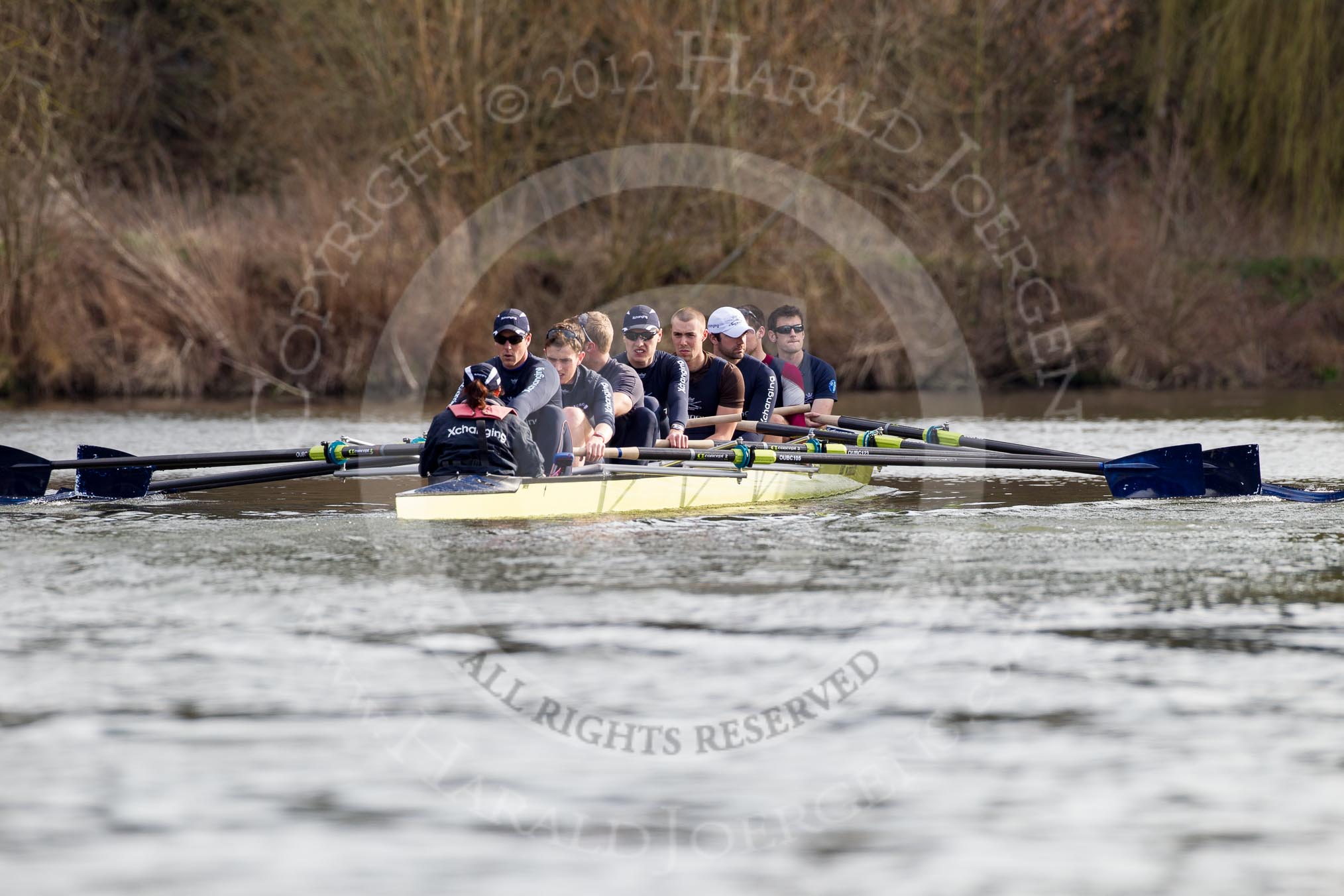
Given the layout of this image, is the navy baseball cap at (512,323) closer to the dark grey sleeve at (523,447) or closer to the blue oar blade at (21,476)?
the dark grey sleeve at (523,447)

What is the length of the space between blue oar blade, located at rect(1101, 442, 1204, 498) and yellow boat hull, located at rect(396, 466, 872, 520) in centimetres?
215

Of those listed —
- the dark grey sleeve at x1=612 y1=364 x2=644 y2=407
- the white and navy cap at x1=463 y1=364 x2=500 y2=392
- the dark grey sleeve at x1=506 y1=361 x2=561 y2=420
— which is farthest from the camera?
the dark grey sleeve at x1=612 y1=364 x2=644 y2=407

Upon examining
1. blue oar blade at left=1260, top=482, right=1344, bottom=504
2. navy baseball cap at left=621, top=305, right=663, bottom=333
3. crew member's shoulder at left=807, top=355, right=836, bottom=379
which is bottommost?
blue oar blade at left=1260, top=482, right=1344, bottom=504

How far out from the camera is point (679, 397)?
43.4 feet

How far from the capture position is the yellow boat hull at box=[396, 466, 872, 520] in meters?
10.3

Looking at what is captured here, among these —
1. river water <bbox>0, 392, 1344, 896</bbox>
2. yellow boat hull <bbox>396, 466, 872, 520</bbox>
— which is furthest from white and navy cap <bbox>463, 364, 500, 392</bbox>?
river water <bbox>0, 392, 1344, 896</bbox>

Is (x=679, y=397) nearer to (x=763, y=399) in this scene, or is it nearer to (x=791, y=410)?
(x=763, y=399)

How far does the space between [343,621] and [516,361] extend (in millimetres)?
3939

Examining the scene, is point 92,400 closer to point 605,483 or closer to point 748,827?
point 605,483

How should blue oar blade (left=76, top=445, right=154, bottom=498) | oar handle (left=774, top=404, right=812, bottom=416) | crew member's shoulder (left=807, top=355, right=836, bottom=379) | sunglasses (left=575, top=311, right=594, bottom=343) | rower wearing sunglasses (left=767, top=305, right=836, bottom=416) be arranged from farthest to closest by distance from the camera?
crew member's shoulder (left=807, top=355, right=836, bottom=379) → rower wearing sunglasses (left=767, top=305, right=836, bottom=416) → oar handle (left=774, top=404, right=812, bottom=416) → blue oar blade (left=76, top=445, right=154, bottom=498) → sunglasses (left=575, top=311, right=594, bottom=343)

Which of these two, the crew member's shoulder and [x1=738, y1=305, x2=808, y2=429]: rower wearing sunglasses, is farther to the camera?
the crew member's shoulder

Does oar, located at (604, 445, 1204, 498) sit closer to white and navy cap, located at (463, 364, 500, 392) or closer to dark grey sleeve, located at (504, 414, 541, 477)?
dark grey sleeve, located at (504, 414, 541, 477)

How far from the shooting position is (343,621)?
7.81 meters

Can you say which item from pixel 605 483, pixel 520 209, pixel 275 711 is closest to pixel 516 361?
pixel 605 483
